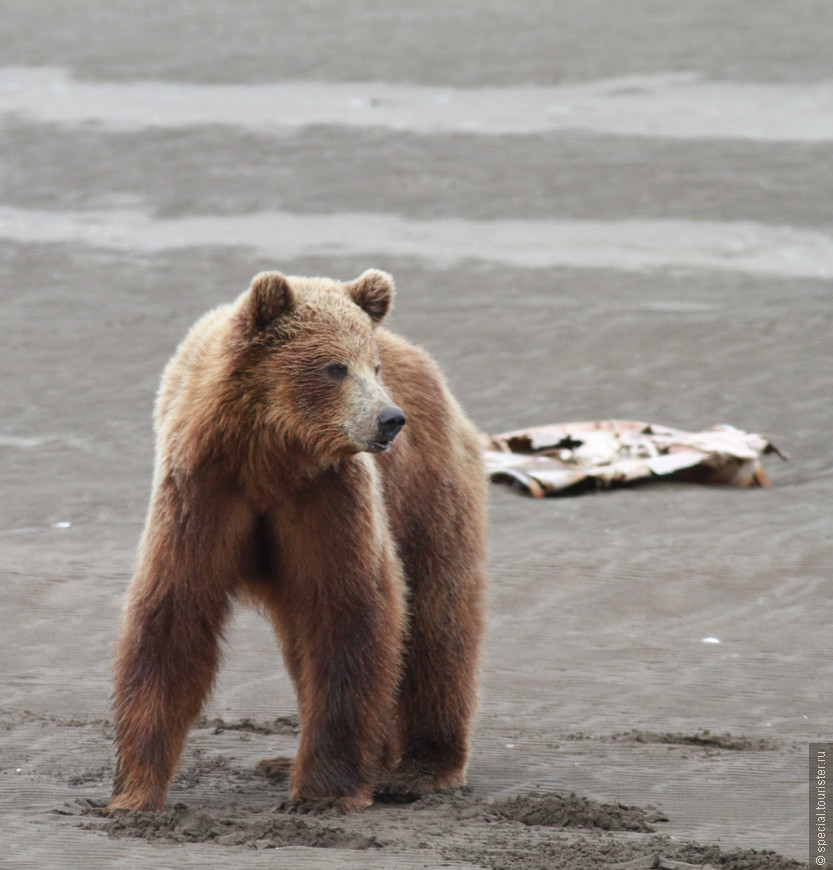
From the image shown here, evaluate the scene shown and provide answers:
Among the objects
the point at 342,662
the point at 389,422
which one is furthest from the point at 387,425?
the point at 342,662

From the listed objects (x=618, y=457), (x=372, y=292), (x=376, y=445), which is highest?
(x=372, y=292)

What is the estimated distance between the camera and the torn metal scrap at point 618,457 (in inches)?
458

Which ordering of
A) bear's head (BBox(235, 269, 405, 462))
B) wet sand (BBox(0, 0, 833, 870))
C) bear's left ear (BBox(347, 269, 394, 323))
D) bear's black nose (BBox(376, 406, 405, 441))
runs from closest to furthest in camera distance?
bear's black nose (BBox(376, 406, 405, 441)) < bear's head (BBox(235, 269, 405, 462)) < bear's left ear (BBox(347, 269, 394, 323)) < wet sand (BBox(0, 0, 833, 870))

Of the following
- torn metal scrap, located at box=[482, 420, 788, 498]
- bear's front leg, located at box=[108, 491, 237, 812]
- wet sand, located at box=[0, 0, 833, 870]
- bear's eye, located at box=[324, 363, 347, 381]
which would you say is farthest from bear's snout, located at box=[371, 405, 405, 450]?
torn metal scrap, located at box=[482, 420, 788, 498]

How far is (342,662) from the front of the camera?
5637 mm

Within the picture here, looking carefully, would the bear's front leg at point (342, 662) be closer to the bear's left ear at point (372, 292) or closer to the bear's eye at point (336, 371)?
the bear's eye at point (336, 371)

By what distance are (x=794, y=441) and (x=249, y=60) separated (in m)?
14.8

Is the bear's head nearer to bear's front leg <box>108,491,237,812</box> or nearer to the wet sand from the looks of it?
bear's front leg <box>108,491,237,812</box>

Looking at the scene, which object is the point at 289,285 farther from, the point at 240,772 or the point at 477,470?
the point at 240,772

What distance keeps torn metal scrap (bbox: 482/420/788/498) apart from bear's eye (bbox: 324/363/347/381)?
6120 millimetres

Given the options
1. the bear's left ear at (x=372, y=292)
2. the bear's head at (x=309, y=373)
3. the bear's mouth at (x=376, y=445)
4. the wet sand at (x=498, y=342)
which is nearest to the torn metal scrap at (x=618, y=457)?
the wet sand at (x=498, y=342)

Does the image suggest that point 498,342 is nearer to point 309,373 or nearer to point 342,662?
→ point 342,662

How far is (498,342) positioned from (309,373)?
9993mm

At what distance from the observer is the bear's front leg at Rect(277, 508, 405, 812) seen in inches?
219
